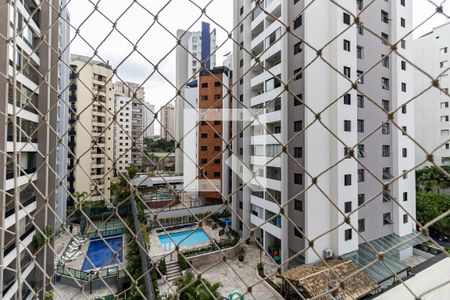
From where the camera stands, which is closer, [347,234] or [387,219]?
[347,234]

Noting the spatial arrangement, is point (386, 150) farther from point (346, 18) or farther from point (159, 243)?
point (159, 243)

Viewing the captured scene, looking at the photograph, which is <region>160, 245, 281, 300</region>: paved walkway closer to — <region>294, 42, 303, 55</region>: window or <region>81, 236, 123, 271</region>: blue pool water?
<region>81, 236, 123, 271</region>: blue pool water

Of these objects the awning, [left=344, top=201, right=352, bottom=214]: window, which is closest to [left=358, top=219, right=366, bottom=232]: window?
the awning

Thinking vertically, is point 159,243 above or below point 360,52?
below

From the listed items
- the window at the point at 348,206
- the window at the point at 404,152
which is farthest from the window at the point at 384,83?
the window at the point at 348,206

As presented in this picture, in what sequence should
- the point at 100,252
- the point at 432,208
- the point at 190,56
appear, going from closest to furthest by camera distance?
the point at 100,252, the point at 432,208, the point at 190,56

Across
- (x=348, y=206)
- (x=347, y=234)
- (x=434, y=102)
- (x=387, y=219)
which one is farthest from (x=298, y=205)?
(x=434, y=102)

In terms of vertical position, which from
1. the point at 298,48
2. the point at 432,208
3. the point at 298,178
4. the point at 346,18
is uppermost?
the point at 346,18
